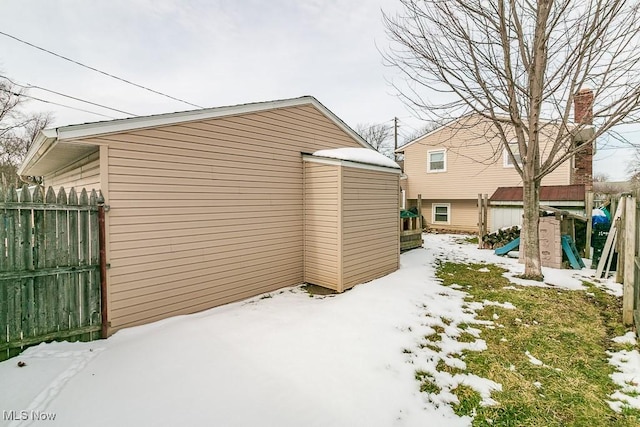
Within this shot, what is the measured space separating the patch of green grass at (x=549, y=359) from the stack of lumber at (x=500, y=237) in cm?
492

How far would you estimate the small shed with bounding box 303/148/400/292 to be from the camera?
Result: 6.47 meters

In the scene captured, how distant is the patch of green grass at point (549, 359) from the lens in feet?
8.96

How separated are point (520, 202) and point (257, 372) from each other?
12615 mm

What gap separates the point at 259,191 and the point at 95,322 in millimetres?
3585

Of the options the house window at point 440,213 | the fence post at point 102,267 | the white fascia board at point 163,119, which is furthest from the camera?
the house window at point 440,213

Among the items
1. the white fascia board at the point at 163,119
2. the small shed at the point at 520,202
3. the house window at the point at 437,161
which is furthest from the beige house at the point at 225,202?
the house window at the point at 437,161

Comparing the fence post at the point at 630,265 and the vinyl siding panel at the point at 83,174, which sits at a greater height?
the vinyl siding panel at the point at 83,174

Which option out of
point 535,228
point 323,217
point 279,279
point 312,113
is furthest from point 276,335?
point 535,228

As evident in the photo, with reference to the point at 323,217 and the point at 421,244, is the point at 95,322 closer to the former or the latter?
the point at 323,217

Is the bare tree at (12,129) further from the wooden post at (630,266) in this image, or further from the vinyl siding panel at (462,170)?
the wooden post at (630,266)

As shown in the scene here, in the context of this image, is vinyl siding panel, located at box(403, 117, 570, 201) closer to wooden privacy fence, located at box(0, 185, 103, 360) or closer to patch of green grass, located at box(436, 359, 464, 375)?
patch of green grass, located at box(436, 359, 464, 375)

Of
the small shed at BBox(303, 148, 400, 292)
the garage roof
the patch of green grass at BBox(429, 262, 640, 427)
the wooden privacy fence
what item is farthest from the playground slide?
the wooden privacy fence

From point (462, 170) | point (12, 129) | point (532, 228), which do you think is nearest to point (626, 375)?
point (532, 228)

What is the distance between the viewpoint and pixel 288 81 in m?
16.9
